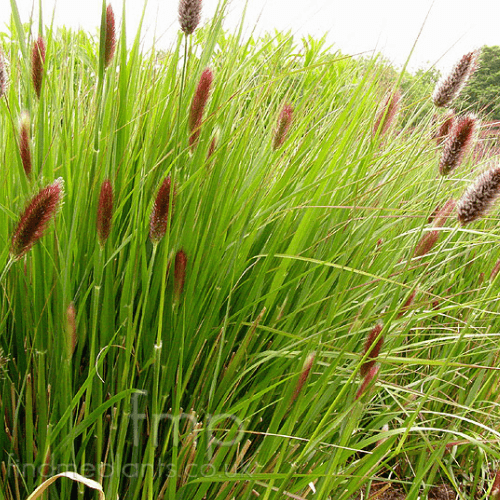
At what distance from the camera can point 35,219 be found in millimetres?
779

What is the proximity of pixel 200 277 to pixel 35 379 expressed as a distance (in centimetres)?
49

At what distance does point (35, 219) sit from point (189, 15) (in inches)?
22.3

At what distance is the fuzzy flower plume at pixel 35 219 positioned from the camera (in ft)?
2.54

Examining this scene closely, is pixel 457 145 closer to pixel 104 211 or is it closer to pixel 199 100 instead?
pixel 199 100

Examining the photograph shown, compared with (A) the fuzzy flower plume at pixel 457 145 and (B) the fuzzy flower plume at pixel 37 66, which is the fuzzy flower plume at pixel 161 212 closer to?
(B) the fuzzy flower plume at pixel 37 66

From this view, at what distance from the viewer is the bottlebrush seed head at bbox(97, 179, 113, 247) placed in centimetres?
85

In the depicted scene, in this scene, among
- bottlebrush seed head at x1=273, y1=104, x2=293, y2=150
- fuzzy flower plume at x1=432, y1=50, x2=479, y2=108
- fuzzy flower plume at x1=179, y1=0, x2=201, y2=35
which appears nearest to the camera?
fuzzy flower plume at x1=179, y1=0, x2=201, y2=35

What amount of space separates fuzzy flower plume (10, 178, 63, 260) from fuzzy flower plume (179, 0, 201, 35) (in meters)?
0.48

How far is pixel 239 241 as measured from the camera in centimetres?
113

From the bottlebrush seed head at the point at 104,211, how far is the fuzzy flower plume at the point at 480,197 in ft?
2.40

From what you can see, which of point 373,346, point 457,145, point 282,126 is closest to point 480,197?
point 457,145

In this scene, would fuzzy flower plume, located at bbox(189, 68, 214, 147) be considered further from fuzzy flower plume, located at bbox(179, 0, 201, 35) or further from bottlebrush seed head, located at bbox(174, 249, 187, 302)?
bottlebrush seed head, located at bbox(174, 249, 187, 302)

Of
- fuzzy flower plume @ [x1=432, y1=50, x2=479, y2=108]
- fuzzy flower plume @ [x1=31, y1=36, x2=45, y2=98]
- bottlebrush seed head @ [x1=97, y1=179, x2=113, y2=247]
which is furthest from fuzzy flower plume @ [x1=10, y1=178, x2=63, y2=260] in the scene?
fuzzy flower plume @ [x1=432, y1=50, x2=479, y2=108]

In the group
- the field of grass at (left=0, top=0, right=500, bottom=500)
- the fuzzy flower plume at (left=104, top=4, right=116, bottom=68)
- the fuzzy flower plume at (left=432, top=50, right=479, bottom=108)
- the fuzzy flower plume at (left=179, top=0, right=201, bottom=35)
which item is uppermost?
the fuzzy flower plume at (left=432, top=50, right=479, bottom=108)
